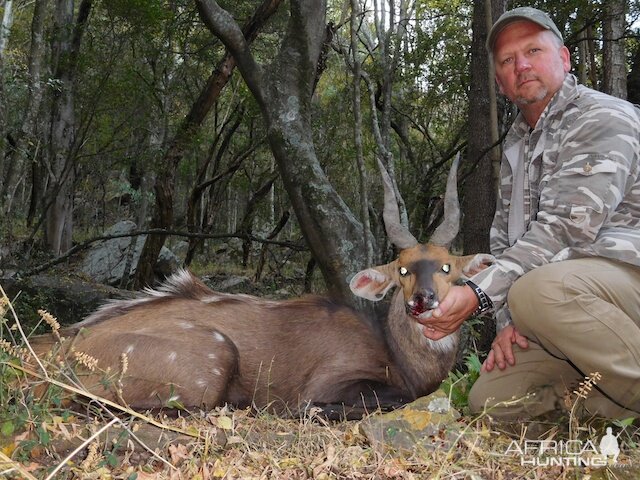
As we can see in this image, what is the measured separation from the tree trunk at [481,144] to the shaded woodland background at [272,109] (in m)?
0.02

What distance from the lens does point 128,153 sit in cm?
1680

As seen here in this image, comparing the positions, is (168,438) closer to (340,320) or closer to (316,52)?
(340,320)

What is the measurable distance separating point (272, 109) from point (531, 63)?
2775mm

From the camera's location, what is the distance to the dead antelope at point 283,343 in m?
4.04

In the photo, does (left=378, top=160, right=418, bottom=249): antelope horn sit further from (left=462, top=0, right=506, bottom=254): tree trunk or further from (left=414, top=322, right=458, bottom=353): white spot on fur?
(left=462, top=0, right=506, bottom=254): tree trunk

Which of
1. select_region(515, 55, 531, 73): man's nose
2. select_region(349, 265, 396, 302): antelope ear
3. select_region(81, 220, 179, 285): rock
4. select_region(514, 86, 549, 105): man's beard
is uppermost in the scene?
select_region(515, 55, 531, 73): man's nose

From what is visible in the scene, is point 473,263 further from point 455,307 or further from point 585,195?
point 585,195

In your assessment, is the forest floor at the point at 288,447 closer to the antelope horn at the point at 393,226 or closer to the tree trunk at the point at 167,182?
the antelope horn at the point at 393,226

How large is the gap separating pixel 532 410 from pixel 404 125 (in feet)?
43.2

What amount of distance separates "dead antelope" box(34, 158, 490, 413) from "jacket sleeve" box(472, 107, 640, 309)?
0.65 metres

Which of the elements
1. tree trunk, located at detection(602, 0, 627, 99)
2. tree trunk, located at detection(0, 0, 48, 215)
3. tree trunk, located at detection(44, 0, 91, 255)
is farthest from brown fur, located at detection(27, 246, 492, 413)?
tree trunk, located at detection(0, 0, 48, 215)

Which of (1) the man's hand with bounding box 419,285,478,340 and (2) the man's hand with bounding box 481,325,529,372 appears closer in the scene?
(1) the man's hand with bounding box 419,285,478,340

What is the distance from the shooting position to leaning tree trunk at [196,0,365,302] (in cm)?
562

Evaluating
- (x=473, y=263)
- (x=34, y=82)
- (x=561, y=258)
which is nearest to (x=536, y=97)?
(x=561, y=258)
